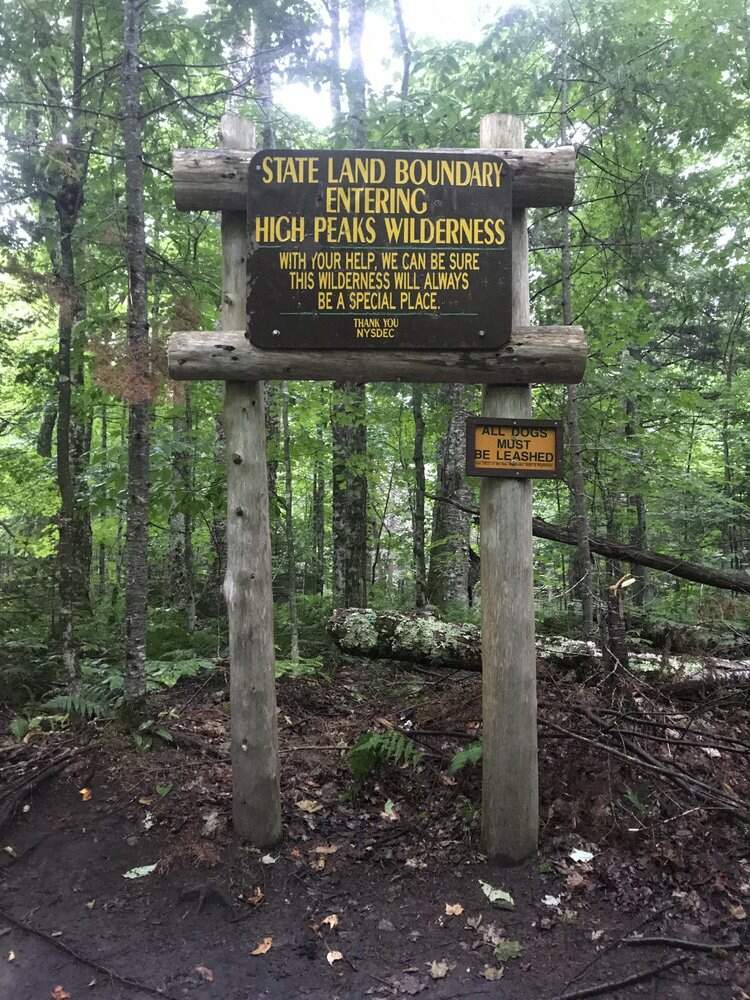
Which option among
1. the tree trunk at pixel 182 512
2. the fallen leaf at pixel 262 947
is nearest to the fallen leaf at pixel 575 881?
the fallen leaf at pixel 262 947

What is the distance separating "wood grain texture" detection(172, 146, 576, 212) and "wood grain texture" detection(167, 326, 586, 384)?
930 millimetres

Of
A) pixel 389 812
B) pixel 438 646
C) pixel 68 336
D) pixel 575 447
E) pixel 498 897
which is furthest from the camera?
Answer: pixel 575 447

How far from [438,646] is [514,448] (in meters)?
3.38

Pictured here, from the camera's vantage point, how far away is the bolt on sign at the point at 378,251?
12.9ft

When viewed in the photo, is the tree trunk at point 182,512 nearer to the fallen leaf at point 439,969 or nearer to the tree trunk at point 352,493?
the tree trunk at point 352,493

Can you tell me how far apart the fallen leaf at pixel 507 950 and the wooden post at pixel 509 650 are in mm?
627

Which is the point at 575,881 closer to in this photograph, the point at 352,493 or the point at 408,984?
the point at 408,984

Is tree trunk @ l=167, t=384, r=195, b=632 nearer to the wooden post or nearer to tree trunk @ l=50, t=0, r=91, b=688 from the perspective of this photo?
tree trunk @ l=50, t=0, r=91, b=688

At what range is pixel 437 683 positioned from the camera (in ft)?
21.5

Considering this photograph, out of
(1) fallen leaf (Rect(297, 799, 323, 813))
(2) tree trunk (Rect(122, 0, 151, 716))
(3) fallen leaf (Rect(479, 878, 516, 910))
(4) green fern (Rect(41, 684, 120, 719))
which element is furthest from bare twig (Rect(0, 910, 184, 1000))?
(4) green fern (Rect(41, 684, 120, 719))

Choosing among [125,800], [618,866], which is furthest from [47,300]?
[618,866]

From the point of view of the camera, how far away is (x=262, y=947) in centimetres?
340

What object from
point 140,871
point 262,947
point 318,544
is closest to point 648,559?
point 262,947

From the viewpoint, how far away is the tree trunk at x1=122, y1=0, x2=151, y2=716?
5.59m
